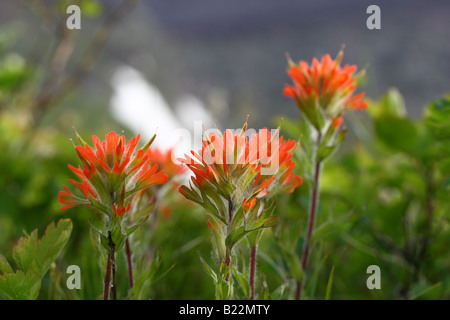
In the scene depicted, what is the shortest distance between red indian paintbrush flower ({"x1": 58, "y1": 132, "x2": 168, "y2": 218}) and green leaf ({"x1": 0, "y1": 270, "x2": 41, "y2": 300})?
60mm

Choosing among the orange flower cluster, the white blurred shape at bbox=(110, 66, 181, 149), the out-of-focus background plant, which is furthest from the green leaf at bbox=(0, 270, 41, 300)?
the white blurred shape at bbox=(110, 66, 181, 149)

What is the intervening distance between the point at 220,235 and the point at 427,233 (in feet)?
0.90

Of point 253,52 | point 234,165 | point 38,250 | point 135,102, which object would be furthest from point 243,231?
point 253,52

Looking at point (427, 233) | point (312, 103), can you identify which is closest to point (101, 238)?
point (312, 103)

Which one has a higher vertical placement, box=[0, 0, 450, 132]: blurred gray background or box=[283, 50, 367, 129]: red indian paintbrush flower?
box=[0, 0, 450, 132]: blurred gray background

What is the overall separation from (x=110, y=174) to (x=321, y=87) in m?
0.16

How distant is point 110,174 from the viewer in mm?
247

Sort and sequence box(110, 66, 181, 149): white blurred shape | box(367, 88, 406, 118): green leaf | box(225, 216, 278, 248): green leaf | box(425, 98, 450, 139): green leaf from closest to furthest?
box(225, 216, 278, 248): green leaf, box(425, 98, 450, 139): green leaf, box(367, 88, 406, 118): green leaf, box(110, 66, 181, 149): white blurred shape

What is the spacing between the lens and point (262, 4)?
3.63m

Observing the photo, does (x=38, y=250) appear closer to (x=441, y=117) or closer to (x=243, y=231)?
(x=243, y=231)

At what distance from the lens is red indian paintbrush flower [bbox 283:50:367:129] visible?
0.31 metres

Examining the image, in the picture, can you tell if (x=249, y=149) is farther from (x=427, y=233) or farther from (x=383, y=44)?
(x=383, y=44)

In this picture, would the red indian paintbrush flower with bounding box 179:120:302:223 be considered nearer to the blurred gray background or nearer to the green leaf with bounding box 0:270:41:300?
the green leaf with bounding box 0:270:41:300

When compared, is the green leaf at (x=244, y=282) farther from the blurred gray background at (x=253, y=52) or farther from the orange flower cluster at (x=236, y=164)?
the blurred gray background at (x=253, y=52)
